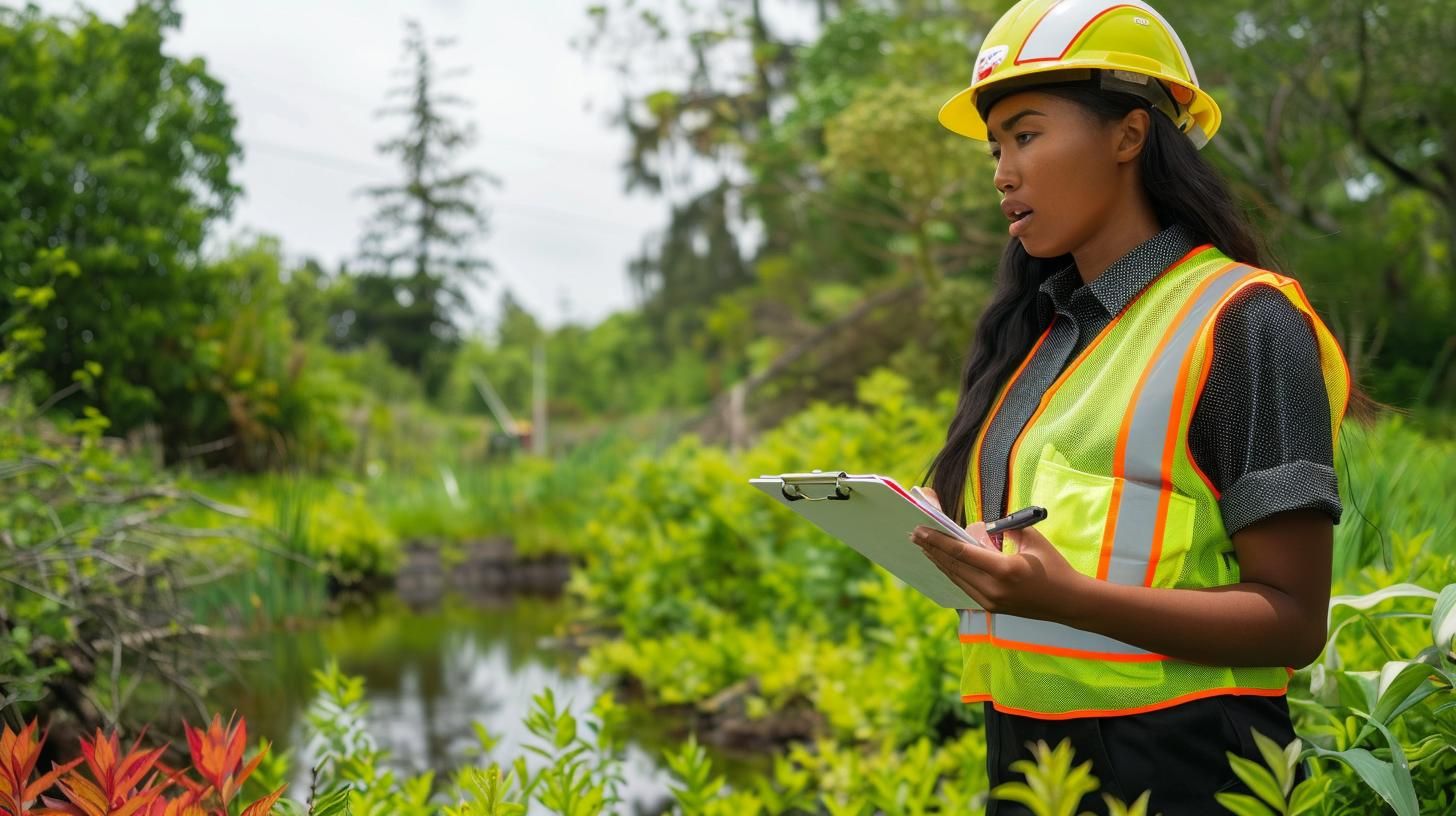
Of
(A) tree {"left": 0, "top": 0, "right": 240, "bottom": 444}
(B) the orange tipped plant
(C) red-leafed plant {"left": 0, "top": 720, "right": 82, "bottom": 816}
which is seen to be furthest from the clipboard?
(A) tree {"left": 0, "top": 0, "right": 240, "bottom": 444}

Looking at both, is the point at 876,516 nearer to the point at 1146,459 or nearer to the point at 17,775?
the point at 1146,459

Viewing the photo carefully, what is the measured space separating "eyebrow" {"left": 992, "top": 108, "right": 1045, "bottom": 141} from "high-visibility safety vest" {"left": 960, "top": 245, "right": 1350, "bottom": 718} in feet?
0.79

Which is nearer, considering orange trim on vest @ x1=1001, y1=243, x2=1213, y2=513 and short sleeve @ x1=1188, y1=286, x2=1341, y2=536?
short sleeve @ x1=1188, y1=286, x2=1341, y2=536

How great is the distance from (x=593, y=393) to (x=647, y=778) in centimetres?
3349

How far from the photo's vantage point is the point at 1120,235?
162 centimetres

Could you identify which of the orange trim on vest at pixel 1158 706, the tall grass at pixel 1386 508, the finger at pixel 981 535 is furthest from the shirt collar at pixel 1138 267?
the tall grass at pixel 1386 508

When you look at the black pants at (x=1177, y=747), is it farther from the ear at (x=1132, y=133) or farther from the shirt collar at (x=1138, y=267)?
the ear at (x=1132, y=133)

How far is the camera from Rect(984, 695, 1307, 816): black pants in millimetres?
1439

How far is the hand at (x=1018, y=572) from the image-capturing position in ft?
4.37

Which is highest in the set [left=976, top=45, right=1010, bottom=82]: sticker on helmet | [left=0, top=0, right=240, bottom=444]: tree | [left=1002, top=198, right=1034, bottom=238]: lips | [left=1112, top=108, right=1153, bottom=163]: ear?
[left=0, top=0, right=240, bottom=444]: tree

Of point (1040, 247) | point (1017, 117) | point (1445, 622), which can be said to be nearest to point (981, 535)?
point (1040, 247)

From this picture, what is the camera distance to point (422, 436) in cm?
1811

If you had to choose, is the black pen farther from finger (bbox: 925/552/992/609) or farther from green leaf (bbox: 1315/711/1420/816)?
green leaf (bbox: 1315/711/1420/816)

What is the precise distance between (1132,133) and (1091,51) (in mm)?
112
